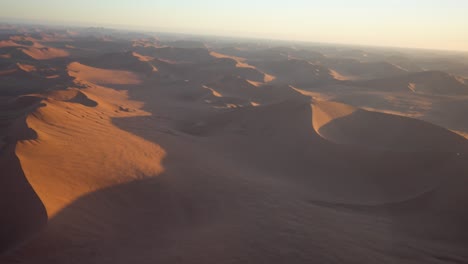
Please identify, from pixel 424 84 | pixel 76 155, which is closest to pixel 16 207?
pixel 76 155

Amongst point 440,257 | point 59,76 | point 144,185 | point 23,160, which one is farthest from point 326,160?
point 59,76

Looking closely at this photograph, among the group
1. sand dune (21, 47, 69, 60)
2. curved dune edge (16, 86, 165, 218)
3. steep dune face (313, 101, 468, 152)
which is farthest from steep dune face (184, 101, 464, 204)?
sand dune (21, 47, 69, 60)

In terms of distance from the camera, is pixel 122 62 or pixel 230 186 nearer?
pixel 230 186

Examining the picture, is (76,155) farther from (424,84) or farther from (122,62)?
(122,62)

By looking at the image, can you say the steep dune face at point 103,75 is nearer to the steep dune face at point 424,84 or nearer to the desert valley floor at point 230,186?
the desert valley floor at point 230,186

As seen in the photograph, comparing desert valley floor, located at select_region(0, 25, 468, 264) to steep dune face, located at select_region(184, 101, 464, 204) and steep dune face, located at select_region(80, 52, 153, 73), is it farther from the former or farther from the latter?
steep dune face, located at select_region(80, 52, 153, 73)

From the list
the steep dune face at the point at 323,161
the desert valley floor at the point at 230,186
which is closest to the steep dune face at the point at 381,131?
the desert valley floor at the point at 230,186

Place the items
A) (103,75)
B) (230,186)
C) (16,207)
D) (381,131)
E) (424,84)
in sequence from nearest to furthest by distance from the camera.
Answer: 1. (16,207)
2. (230,186)
3. (381,131)
4. (424,84)
5. (103,75)
